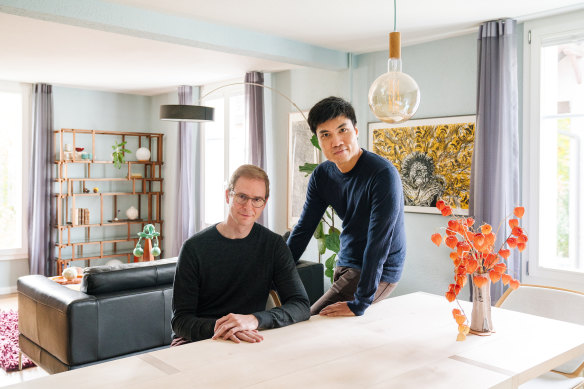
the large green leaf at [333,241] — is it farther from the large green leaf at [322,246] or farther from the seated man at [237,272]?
the seated man at [237,272]

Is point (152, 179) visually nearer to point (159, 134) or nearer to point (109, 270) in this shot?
point (159, 134)

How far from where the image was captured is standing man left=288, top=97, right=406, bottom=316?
211 centimetres

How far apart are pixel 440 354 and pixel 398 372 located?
23 centimetres

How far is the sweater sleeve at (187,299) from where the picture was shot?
1931 millimetres

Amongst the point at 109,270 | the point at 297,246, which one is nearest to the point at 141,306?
the point at 109,270

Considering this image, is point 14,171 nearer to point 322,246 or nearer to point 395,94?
point 322,246

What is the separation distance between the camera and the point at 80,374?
1.47m

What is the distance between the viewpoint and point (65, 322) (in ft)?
10.4

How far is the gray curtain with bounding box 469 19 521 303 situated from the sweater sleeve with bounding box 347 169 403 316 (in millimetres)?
2038

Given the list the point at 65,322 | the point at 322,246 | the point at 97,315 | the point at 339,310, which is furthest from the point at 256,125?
the point at 339,310

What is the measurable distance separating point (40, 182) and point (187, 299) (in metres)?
5.71

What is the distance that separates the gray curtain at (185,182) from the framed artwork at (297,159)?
5.77 ft

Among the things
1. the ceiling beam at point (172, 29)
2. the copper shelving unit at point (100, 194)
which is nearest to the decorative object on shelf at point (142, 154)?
the copper shelving unit at point (100, 194)

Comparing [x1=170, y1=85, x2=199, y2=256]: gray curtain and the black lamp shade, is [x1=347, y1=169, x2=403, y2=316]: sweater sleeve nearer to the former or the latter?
the black lamp shade
